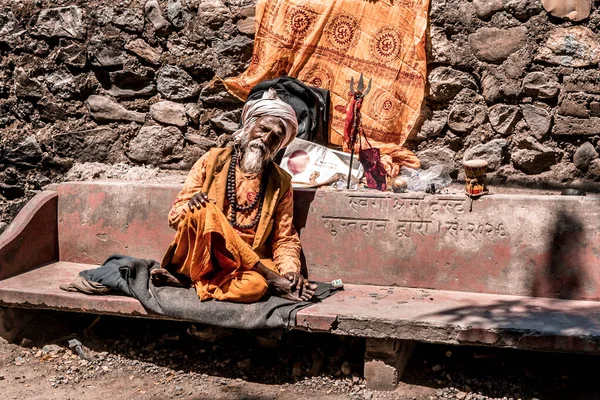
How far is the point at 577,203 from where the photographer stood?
418 centimetres

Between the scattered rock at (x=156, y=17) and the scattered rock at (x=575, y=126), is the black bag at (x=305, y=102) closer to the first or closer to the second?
the scattered rock at (x=156, y=17)

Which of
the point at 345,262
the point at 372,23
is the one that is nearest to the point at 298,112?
the point at 372,23

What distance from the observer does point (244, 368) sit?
4.19m

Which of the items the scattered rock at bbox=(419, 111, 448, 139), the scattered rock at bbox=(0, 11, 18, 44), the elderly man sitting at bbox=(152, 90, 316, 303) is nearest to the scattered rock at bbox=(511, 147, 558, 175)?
the scattered rock at bbox=(419, 111, 448, 139)

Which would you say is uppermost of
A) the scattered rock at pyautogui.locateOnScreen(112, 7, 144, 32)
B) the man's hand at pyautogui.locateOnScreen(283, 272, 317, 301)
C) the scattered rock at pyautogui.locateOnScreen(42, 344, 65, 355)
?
the scattered rock at pyautogui.locateOnScreen(112, 7, 144, 32)

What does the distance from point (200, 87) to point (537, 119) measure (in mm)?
2893

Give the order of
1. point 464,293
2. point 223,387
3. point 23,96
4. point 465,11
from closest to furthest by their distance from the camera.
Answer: point 223,387 < point 464,293 < point 465,11 < point 23,96

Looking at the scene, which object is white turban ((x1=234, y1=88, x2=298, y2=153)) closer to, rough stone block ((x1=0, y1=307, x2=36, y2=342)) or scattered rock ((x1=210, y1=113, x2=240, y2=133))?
scattered rock ((x1=210, y1=113, x2=240, y2=133))

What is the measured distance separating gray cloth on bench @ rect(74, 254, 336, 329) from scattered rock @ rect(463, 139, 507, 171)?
2047 millimetres

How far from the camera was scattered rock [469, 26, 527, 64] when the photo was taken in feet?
18.1

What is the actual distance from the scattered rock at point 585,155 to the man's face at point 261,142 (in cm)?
251

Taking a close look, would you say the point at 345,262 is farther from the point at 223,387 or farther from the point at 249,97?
the point at 249,97

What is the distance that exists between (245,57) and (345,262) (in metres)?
2.31

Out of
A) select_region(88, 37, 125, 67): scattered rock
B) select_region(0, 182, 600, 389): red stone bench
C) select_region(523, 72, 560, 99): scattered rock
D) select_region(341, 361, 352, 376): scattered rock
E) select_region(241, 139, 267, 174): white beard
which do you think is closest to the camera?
select_region(0, 182, 600, 389): red stone bench
